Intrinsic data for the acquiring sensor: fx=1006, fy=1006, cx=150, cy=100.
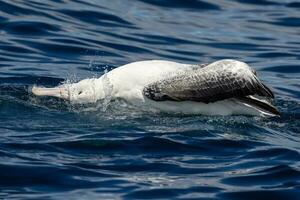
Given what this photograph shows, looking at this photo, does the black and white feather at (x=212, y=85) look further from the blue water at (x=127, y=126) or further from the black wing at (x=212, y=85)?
the blue water at (x=127, y=126)

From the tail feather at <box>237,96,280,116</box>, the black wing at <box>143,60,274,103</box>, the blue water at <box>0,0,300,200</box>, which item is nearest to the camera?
the blue water at <box>0,0,300,200</box>

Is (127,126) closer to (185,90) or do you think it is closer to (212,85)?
(185,90)

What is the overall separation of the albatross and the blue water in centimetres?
18

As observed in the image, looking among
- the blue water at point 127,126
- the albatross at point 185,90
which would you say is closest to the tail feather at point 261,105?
the albatross at point 185,90

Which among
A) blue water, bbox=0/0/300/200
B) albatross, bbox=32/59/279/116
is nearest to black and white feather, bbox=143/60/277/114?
albatross, bbox=32/59/279/116

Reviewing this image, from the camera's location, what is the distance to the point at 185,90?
12375 millimetres

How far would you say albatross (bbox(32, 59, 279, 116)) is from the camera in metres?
12.2

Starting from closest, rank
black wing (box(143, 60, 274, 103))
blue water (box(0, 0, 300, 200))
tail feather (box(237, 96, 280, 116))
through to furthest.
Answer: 1. blue water (box(0, 0, 300, 200))
2. black wing (box(143, 60, 274, 103))
3. tail feather (box(237, 96, 280, 116))

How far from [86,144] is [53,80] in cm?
413

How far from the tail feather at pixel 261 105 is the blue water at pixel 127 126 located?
0.12m

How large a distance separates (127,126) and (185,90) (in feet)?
3.50

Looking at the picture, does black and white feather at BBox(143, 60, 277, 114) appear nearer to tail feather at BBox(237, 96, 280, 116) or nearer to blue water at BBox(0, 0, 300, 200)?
tail feather at BBox(237, 96, 280, 116)

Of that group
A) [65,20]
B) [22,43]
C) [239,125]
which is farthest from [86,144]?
[65,20]

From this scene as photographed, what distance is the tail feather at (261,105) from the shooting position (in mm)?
12520
